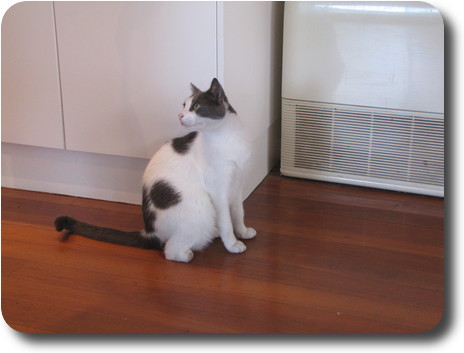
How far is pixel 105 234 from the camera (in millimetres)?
2195

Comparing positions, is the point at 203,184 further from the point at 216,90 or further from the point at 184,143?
the point at 216,90

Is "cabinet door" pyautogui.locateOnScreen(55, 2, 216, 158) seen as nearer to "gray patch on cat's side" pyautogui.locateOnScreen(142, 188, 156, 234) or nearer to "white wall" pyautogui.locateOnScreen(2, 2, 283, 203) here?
"white wall" pyautogui.locateOnScreen(2, 2, 283, 203)

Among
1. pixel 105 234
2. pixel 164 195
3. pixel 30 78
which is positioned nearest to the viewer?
pixel 164 195

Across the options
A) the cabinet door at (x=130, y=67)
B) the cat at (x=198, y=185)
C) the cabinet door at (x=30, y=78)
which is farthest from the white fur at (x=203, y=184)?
the cabinet door at (x=30, y=78)

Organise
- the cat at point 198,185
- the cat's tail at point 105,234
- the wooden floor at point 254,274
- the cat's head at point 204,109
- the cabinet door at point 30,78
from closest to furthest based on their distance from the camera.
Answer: the wooden floor at point 254,274 < the cat's head at point 204,109 < the cat at point 198,185 < the cat's tail at point 105,234 < the cabinet door at point 30,78

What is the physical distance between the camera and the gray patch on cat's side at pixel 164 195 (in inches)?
80.0

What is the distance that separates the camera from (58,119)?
2.44m

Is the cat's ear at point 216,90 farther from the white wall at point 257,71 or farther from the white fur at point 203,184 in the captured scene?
the white wall at point 257,71

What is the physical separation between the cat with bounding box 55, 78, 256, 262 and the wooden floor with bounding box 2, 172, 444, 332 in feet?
0.22

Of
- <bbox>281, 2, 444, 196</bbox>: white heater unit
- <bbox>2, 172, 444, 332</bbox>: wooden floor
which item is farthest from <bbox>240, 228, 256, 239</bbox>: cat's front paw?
<bbox>281, 2, 444, 196</bbox>: white heater unit

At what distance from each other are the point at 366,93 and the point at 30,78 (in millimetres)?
1275

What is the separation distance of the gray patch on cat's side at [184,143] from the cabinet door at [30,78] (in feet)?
1.83

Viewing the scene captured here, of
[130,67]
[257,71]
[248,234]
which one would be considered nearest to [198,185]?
[248,234]

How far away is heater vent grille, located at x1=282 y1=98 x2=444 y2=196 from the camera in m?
2.52
